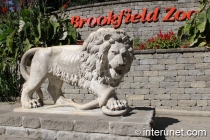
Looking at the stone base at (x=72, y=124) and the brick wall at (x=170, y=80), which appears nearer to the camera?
the stone base at (x=72, y=124)

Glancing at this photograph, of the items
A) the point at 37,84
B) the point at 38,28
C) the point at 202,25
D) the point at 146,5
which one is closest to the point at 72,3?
the point at 146,5

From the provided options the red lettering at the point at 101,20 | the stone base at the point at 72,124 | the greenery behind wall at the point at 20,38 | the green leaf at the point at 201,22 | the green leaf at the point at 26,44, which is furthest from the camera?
the red lettering at the point at 101,20

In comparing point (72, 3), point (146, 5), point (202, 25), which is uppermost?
point (72, 3)

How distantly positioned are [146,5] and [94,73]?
7.79 meters

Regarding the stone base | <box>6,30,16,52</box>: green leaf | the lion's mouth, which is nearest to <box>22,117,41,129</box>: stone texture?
the stone base

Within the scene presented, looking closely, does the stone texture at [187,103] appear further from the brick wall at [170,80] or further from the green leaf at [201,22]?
the green leaf at [201,22]

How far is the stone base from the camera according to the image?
2777 mm

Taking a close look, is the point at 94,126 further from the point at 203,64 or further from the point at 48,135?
the point at 203,64

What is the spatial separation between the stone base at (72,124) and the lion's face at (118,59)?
589 mm

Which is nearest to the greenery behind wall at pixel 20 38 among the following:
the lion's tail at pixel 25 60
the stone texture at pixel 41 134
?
the lion's tail at pixel 25 60

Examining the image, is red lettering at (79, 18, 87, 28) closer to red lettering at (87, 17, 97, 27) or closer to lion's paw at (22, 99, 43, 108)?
red lettering at (87, 17, 97, 27)

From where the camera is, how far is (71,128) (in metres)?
3.03

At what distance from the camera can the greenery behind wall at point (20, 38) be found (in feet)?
25.6

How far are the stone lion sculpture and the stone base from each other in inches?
6.8
